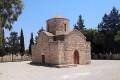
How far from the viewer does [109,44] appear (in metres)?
50.2

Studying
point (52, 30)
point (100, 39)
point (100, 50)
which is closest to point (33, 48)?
point (52, 30)

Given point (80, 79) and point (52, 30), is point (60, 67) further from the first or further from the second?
point (80, 79)

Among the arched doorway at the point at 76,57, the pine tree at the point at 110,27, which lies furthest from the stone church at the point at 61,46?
the pine tree at the point at 110,27

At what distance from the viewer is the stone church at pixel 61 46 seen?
31578 mm

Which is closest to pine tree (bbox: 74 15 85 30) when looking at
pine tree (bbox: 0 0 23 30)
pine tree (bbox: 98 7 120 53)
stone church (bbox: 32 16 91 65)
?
pine tree (bbox: 98 7 120 53)

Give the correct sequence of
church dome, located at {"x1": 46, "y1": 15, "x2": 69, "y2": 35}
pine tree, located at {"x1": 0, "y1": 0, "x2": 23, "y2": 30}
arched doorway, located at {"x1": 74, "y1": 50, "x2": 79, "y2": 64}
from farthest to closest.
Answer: church dome, located at {"x1": 46, "y1": 15, "x2": 69, "y2": 35} → arched doorway, located at {"x1": 74, "y1": 50, "x2": 79, "y2": 64} → pine tree, located at {"x1": 0, "y1": 0, "x2": 23, "y2": 30}

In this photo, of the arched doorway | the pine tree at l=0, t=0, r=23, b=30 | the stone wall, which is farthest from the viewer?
the arched doorway

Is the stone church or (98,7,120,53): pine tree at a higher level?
(98,7,120,53): pine tree

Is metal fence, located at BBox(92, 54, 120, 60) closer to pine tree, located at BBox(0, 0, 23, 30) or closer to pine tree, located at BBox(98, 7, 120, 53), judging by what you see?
pine tree, located at BBox(98, 7, 120, 53)

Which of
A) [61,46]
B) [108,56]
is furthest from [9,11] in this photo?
[108,56]

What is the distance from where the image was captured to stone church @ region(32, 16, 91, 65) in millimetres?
31578

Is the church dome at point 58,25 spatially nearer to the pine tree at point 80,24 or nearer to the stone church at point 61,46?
the stone church at point 61,46

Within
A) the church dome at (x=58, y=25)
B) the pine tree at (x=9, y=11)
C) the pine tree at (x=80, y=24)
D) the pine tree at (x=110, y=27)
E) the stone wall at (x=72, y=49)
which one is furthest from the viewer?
the pine tree at (x=80, y=24)

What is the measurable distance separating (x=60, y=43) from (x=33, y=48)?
8.95 m
